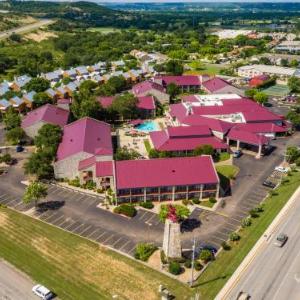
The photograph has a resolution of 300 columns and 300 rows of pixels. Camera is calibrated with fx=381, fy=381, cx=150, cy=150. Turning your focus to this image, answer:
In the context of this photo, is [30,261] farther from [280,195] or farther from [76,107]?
[76,107]

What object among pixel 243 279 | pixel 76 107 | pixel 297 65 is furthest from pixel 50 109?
pixel 297 65

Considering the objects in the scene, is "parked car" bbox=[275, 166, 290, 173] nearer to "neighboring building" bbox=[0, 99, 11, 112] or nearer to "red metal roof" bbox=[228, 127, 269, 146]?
"red metal roof" bbox=[228, 127, 269, 146]

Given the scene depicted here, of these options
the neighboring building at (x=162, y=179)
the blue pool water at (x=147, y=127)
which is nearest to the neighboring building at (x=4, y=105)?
the blue pool water at (x=147, y=127)

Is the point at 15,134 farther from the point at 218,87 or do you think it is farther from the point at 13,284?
the point at 218,87

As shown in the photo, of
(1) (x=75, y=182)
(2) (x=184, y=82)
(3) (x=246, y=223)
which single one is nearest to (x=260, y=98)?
(2) (x=184, y=82)

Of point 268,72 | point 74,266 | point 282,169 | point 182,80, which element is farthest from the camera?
point 268,72

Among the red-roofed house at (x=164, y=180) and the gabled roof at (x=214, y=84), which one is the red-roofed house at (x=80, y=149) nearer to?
the red-roofed house at (x=164, y=180)

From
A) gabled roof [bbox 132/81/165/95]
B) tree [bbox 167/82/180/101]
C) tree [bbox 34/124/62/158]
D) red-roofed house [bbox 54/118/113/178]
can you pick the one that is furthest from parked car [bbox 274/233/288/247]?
tree [bbox 167/82/180/101]
